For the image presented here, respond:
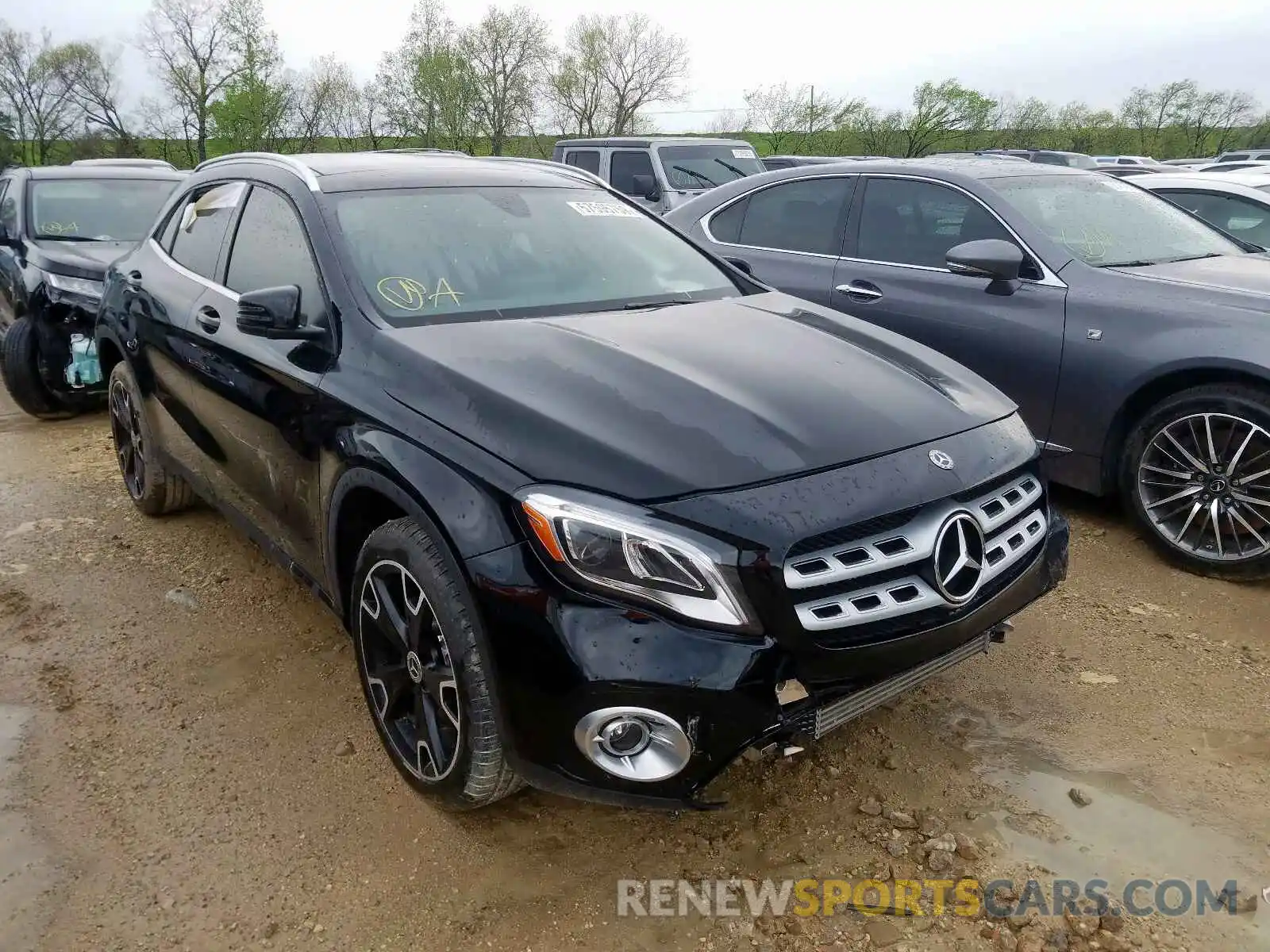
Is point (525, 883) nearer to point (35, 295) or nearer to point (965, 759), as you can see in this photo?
point (965, 759)

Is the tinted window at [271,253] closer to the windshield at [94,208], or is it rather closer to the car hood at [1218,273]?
the car hood at [1218,273]

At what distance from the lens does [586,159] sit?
1397 cm

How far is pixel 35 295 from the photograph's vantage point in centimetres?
659

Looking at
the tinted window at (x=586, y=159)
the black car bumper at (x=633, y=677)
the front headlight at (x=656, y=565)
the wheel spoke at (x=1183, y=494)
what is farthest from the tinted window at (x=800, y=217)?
the tinted window at (x=586, y=159)

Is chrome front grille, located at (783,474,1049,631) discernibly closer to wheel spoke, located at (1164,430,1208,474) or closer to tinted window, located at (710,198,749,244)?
wheel spoke, located at (1164,430,1208,474)

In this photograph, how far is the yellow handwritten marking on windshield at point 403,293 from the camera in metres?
2.82

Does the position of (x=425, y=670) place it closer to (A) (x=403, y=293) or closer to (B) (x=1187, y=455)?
(A) (x=403, y=293)

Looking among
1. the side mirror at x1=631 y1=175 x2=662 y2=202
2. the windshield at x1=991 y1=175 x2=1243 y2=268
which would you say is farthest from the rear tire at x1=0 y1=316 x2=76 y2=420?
the side mirror at x1=631 y1=175 x2=662 y2=202

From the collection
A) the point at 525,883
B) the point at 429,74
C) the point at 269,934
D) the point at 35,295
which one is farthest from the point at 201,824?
the point at 429,74

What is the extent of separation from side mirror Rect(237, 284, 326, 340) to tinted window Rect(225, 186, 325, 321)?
0.30ft

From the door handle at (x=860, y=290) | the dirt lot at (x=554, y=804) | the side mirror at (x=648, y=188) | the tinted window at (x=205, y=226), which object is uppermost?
the side mirror at (x=648, y=188)

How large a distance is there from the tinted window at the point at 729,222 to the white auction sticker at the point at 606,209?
2.08 meters

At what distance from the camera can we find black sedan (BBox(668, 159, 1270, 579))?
379 cm

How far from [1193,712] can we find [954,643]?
130 centimetres
